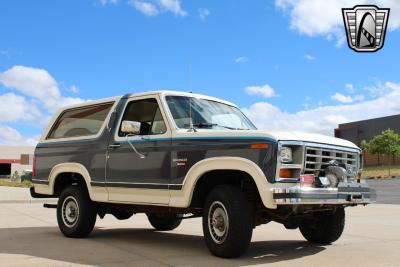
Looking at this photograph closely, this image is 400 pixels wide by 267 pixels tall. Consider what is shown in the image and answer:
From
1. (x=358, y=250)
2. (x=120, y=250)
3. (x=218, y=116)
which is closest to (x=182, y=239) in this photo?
(x=120, y=250)

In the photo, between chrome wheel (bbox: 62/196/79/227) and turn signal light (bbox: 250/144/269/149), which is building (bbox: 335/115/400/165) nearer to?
chrome wheel (bbox: 62/196/79/227)

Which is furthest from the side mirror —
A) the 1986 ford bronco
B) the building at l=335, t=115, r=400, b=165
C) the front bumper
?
the building at l=335, t=115, r=400, b=165

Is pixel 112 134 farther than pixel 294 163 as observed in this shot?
Yes

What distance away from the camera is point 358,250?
24.4ft

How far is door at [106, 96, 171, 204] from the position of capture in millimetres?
7312

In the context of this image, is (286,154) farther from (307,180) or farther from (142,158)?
(142,158)

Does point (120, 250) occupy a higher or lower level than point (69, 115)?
lower

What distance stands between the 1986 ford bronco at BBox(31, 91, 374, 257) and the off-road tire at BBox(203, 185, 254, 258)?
12 millimetres

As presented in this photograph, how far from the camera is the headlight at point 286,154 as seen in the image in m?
6.15

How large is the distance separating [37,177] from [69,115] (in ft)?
A: 4.17

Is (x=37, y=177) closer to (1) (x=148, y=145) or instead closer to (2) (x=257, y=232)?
(1) (x=148, y=145)

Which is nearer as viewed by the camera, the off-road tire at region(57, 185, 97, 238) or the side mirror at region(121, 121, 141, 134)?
the side mirror at region(121, 121, 141, 134)

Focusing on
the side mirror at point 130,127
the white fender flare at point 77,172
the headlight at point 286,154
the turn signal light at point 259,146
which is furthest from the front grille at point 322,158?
the white fender flare at point 77,172

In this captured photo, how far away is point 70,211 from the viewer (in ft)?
29.5
